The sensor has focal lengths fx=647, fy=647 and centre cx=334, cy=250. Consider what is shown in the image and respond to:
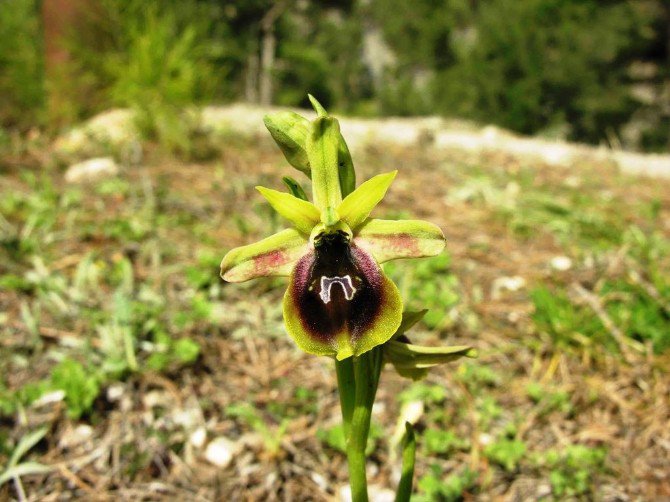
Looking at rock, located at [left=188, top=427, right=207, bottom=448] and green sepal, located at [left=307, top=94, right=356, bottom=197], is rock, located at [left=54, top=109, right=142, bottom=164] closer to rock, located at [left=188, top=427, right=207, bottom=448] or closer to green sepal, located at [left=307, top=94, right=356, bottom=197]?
rock, located at [left=188, top=427, right=207, bottom=448]

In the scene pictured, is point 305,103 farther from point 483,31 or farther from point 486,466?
point 486,466

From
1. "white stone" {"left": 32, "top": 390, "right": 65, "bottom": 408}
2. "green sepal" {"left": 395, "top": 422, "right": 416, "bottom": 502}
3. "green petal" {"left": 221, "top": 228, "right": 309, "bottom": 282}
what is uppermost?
"green petal" {"left": 221, "top": 228, "right": 309, "bottom": 282}

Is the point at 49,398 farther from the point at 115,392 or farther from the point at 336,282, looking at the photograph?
the point at 336,282

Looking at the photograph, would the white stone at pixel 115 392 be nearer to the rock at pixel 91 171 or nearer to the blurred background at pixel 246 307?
the blurred background at pixel 246 307

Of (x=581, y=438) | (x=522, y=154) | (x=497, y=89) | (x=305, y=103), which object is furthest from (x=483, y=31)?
(x=581, y=438)

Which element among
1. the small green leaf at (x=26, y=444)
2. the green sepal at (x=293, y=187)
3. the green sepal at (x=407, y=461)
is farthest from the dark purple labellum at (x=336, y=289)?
the small green leaf at (x=26, y=444)

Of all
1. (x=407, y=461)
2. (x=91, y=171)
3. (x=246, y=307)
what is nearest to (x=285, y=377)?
(x=246, y=307)

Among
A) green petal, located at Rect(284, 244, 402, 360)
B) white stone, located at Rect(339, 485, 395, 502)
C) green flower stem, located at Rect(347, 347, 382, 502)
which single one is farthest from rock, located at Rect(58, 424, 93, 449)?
green petal, located at Rect(284, 244, 402, 360)
